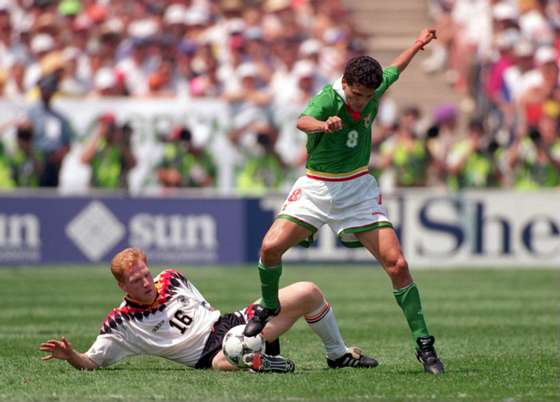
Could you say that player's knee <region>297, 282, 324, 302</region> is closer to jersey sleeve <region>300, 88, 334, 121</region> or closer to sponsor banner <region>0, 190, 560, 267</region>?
jersey sleeve <region>300, 88, 334, 121</region>

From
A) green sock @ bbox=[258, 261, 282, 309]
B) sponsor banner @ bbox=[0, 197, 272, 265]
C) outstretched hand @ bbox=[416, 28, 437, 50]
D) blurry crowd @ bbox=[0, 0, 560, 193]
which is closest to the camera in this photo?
green sock @ bbox=[258, 261, 282, 309]

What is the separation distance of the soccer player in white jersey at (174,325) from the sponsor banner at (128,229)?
11.2 metres

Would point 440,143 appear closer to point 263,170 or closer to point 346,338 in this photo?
point 263,170

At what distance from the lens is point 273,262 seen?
9.85 meters

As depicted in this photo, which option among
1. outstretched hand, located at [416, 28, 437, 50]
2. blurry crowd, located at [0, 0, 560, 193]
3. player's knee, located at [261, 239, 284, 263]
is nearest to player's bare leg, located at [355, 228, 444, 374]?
player's knee, located at [261, 239, 284, 263]

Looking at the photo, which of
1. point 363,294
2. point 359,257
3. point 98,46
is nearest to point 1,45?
point 98,46

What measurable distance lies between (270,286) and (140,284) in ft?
3.24

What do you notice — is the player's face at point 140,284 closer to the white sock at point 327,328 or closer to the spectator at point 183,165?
the white sock at point 327,328

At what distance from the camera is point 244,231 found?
2141cm

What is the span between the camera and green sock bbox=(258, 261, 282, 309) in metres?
9.77

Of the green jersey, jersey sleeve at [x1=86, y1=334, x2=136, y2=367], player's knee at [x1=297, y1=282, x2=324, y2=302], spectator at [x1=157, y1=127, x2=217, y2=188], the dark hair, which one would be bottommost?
jersey sleeve at [x1=86, y1=334, x2=136, y2=367]

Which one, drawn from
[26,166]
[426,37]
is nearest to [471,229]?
[26,166]

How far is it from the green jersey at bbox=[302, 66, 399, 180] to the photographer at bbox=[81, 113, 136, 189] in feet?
38.5

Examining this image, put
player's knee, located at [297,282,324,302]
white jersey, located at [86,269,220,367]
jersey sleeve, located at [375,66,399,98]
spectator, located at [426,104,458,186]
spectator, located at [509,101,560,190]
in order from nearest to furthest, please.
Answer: white jersey, located at [86,269,220,367], player's knee, located at [297,282,324,302], jersey sleeve, located at [375,66,399,98], spectator, located at [509,101,560,190], spectator, located at [426,104,458,186]
